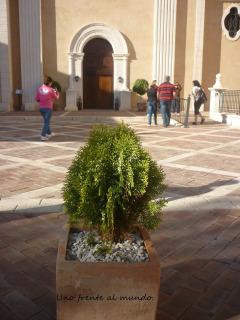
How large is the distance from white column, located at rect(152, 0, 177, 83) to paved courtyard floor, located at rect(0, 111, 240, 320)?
1272 centimetres

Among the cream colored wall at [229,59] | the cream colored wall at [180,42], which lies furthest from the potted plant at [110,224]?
the cream colored wall at [229,59]

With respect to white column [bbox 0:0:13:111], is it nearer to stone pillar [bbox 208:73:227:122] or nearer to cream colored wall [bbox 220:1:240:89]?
stone pillar [bbox 208:73:227:122]

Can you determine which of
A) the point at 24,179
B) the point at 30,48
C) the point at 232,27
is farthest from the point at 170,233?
the point at 232,27

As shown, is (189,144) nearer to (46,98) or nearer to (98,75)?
(46,98)

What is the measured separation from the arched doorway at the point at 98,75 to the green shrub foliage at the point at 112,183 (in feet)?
63.6

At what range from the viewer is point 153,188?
2406mm

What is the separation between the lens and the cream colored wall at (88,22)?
2020 cm

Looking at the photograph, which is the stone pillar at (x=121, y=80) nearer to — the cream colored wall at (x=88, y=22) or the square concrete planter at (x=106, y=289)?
the cream colored wall at (x=88, y=22)

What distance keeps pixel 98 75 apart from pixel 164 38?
422 centimetres

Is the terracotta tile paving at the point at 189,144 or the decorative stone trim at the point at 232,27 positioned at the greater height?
the decorative stone trim at the point at 232,27

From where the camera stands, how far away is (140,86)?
2031 cm

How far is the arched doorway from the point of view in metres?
21.0

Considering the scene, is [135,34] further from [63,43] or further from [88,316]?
[88,316]

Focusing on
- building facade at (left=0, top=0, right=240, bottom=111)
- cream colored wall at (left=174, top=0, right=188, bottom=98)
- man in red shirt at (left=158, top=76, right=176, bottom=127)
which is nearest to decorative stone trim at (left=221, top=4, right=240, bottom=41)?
building facade at (left=0, top=0, right=240, bottom=111)
